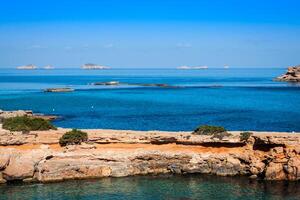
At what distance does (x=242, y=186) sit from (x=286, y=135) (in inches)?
239

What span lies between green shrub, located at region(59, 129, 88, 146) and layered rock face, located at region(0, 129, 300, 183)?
1.92 ft

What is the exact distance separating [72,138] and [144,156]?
19.7 ft

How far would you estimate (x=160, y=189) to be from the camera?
31594 mm

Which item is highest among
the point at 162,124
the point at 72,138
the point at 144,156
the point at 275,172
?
the point at 72,138

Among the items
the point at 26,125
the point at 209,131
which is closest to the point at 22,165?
the point at 26,125

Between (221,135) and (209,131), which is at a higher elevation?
(209,131)

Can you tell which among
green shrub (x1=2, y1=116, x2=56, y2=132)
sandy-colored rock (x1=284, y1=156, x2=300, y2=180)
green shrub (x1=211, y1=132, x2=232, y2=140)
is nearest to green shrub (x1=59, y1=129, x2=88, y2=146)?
green shrub (x1=2, y1=116, x2=56, y2=132)

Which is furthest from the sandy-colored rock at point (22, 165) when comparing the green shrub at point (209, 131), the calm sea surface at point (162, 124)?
the green shrub at point (209, 131)

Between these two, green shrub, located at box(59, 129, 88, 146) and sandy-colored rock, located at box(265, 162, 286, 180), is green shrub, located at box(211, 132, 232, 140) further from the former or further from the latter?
green shrub, located at box(59, 129, 88, 146)

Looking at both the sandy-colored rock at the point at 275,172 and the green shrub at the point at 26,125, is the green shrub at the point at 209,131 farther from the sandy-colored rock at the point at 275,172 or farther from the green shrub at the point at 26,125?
the green shrub at the point at 26,125

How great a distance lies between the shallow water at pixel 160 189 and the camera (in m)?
30.1

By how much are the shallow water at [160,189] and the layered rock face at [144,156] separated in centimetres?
104

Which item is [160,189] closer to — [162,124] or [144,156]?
[144,156]

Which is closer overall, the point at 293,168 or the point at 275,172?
the point at 293,168
